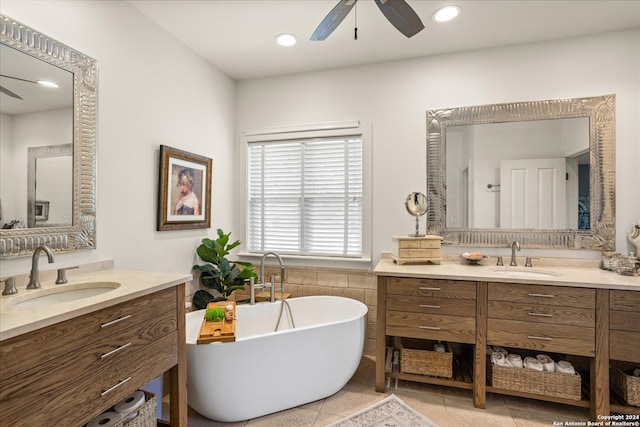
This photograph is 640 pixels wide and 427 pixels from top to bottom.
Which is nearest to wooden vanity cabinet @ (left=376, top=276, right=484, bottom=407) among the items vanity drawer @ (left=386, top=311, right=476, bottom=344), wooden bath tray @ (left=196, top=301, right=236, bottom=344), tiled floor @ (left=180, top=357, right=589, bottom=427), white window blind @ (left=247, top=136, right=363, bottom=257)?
vanity drawer @ (left=386, top=311, right=476, bottom=344)

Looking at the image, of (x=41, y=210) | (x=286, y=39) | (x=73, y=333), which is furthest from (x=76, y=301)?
(x=286, y=39)

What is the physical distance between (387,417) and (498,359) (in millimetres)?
868

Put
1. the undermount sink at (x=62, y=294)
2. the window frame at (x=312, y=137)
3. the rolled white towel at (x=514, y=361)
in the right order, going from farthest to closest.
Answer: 1. the window frame at (x=312, y=137)
2. the rolled white towel at (x=514, y=361)
3. the undermount sink at (x=62, y=294)

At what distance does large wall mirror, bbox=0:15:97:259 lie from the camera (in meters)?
1.44

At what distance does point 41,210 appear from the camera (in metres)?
1.57

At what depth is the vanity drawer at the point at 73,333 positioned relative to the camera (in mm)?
973

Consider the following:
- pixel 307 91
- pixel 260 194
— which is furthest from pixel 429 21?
pixel 260 194

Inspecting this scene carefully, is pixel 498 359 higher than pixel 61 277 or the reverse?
the reverse

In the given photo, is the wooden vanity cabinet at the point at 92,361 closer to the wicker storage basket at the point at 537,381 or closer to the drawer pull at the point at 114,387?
the drawer pull at the point at 114,387

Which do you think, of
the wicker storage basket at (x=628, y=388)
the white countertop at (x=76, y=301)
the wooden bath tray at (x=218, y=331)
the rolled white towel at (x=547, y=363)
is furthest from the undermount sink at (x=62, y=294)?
the wicker storage basket at (x=628, y=388)

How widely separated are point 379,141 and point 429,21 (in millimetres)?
970

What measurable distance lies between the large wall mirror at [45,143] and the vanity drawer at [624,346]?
3152 millimetres

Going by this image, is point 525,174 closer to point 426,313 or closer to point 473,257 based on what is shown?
point 473,257

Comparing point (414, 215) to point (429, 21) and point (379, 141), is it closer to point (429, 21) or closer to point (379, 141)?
point (379, 141)
